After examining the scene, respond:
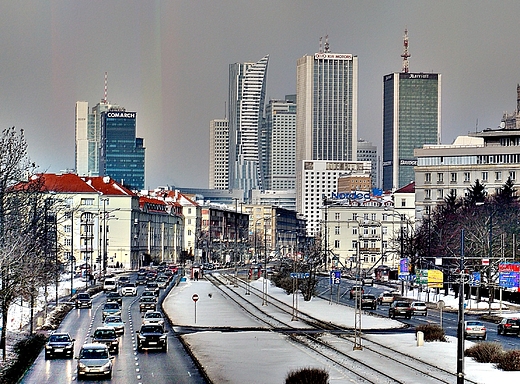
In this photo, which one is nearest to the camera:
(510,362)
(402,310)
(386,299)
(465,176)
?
(510,362)

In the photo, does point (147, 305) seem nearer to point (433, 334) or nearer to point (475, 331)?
point (433, 334)

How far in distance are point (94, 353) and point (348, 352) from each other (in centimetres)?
1574

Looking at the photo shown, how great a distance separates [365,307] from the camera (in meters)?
104

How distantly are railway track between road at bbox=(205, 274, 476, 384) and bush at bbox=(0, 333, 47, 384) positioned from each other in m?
14.3

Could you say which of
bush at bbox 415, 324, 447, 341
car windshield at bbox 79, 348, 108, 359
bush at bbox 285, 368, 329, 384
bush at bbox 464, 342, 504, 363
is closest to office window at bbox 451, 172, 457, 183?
bush at bbox 415, 324, 447, 341

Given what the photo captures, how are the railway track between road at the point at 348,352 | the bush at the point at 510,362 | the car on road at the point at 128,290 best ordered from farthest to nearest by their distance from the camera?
the car on road at the point at 128,290
the bush at the point at 510,362
the railway track between road at the point at 348,352

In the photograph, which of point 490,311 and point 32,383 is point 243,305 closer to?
point 490,311

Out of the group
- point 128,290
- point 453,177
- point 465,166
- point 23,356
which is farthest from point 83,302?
point 453,177

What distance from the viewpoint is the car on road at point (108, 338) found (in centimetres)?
6019

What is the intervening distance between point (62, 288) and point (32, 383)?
87997mm

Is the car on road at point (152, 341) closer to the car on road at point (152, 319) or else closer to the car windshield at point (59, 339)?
the car windshield at point (59, 339)

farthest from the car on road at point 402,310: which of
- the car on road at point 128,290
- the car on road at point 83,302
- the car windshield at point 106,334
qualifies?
the car on road at point 128,290

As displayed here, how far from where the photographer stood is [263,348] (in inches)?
2462

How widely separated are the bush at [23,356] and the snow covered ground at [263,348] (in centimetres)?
840
